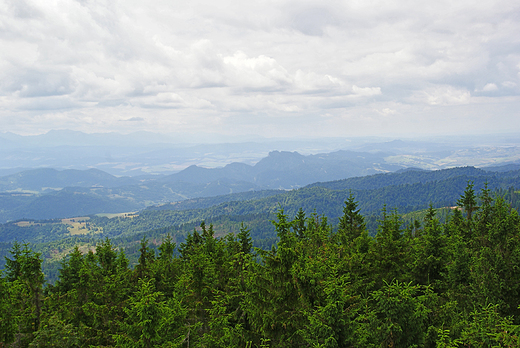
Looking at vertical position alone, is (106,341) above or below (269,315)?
below

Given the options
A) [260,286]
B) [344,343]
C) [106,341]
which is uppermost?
[260,286]

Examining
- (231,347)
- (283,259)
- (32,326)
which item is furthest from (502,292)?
(32,326)

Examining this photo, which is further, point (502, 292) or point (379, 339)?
point (502, 292)

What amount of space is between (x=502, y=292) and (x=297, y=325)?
12.2m

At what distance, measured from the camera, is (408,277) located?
2112cm

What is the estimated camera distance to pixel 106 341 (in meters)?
22.7

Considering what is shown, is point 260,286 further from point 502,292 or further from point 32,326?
point 32,326

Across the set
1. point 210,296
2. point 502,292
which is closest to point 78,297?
point 210,296

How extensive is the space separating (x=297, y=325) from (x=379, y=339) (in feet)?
13.7

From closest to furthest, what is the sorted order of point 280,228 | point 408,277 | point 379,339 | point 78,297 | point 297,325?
1. point 379,339
2. point 297,325
3. point 280,228
4. point 408,277
5. point 78,297

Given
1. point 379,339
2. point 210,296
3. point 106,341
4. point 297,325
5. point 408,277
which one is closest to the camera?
point 379,339

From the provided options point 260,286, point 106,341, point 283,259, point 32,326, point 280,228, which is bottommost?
point 106,341

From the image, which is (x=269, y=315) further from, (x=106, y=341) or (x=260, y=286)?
(x=106, y=341)

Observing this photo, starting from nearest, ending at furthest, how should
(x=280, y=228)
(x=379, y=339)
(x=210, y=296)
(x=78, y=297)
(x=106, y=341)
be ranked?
1. (x=379, y=339)
2. (x=280, y=228)
3. (x=106, y=341)
4. (x=210, y=296)
5. (x=78, y=297)
